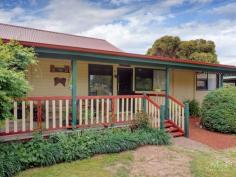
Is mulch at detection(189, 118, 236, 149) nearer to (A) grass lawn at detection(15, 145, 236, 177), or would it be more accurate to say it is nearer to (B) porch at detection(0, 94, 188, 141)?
(B) porch at detection(0, 94, 188, 141)

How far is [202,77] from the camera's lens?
13.5 meters

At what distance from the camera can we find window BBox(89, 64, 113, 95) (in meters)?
9.33

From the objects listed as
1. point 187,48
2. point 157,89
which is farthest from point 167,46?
point 157,89

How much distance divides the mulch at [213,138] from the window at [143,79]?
9.67 feet

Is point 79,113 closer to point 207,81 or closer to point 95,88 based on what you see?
point 95,88

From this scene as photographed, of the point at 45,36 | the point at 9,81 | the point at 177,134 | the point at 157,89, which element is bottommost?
the point at 177,134

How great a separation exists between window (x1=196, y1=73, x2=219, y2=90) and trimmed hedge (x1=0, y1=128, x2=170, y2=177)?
7.76m

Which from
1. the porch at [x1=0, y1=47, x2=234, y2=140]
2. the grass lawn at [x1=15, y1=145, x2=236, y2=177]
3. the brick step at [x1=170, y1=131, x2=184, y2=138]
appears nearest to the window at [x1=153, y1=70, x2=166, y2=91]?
the porch at [x1=0, y1=47, x2=234, y2=140]

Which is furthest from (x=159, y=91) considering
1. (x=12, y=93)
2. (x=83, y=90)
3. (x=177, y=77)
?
(x=12, y=93)

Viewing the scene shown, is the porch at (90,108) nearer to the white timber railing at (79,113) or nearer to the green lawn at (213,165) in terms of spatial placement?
the white timber railing at (79,113)

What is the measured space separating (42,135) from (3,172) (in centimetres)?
134

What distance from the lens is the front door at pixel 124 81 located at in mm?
10062

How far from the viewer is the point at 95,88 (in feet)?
31.0

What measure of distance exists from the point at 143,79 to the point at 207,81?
5352 mm
